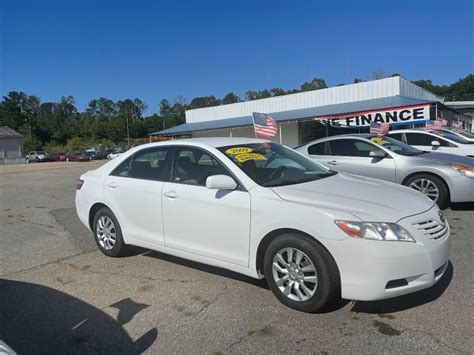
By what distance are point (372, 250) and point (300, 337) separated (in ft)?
2.91

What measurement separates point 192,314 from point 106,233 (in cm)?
223

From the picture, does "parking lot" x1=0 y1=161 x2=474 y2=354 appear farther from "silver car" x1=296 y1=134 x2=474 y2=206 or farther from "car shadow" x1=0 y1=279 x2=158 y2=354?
"silver car" x1=296 y1=134 x2=474 y2=206

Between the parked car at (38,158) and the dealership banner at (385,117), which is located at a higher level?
the dealership banner at (385,117)

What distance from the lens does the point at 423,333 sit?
3148 mm

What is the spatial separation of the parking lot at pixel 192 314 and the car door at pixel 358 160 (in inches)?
107

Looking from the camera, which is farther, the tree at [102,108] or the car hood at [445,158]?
the tree at [102,108]

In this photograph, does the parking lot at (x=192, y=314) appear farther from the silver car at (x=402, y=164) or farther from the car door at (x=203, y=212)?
the silver car at (x=402, y=164)

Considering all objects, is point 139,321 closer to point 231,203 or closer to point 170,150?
point 231,203

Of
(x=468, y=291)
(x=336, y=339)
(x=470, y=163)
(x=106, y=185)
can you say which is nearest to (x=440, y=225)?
(x=468, y=291)

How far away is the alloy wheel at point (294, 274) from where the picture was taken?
3482 millimetres

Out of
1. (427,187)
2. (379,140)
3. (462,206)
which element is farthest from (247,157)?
(462,206)

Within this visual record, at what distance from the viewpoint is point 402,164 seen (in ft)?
25.2

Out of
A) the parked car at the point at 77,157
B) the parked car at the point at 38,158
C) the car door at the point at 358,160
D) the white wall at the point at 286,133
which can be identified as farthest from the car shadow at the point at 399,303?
the parked car at the point at 38,158

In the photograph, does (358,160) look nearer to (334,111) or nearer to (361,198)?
(361,198)
